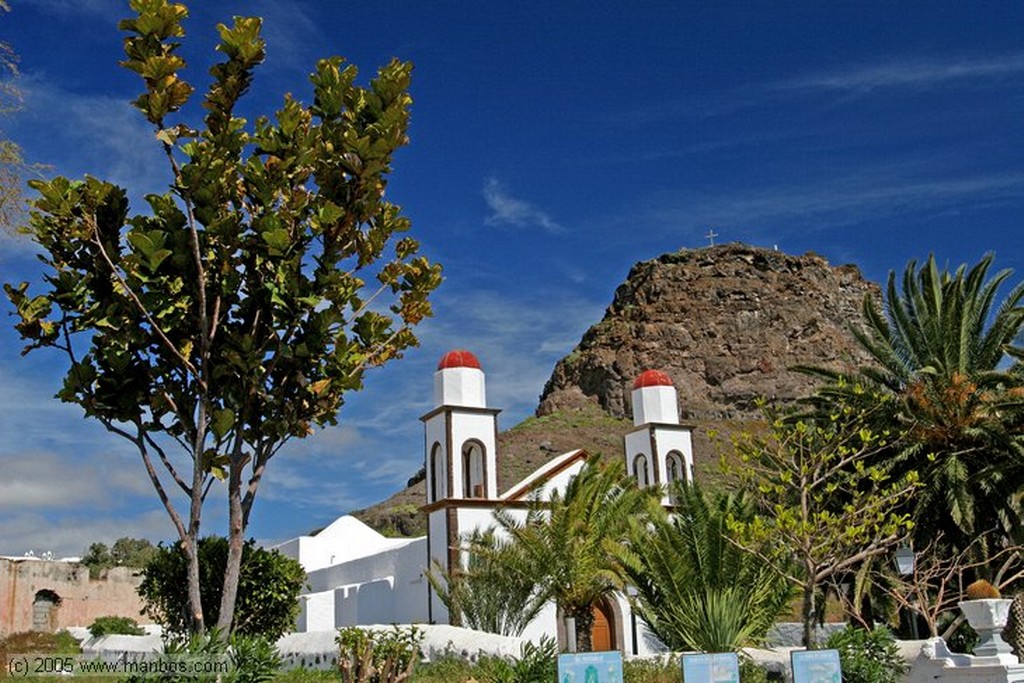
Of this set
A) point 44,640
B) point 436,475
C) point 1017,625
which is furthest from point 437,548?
point 44,640

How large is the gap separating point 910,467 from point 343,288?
11.7m

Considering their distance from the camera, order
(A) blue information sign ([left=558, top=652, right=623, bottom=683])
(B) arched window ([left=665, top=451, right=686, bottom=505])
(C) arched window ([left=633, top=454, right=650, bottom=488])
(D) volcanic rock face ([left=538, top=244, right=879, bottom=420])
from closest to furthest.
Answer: (A) blue information sign ([left=558, top=652, right=623, bottom=683])
(B) arched window ([left=665, top=451, right=686, bottom=505])
(C) arched window ([left=633, top=454, right=650, bottom=488])
(D) volcanic rock face ([left=538, top=244, right=879, bottom=420])

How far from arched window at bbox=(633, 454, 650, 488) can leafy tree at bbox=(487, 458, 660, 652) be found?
6.33 meters

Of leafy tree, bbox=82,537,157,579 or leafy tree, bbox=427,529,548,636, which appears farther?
leafy tree, bbox=82,537,157,579

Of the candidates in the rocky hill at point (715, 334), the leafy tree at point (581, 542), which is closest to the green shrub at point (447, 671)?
the leafy tree at point (581, 542)

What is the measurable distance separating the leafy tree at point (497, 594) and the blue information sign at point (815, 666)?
799cm

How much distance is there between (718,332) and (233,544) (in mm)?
76217

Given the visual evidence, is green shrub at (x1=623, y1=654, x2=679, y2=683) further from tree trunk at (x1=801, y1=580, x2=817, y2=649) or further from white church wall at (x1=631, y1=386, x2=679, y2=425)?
white church wall at (x1=631, y1=386, x2=679, y2=425)

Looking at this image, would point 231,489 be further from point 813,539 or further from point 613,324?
point 613,324

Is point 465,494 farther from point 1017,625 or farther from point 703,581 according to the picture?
point 1017,625

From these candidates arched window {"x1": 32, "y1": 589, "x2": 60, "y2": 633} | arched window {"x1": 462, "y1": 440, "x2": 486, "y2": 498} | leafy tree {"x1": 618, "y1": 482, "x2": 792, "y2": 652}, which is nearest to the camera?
leafy tree {"x1": 618, "y1": 482, "x2": 792, "y2": 652}

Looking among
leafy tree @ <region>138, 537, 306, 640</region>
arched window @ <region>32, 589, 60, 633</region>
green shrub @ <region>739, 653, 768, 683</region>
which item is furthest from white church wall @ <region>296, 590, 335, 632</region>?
green shrub @ <region>739, 653, 768, 683</region>

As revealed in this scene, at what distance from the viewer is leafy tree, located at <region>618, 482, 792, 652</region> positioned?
1523cm

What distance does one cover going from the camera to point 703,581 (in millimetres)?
15828
